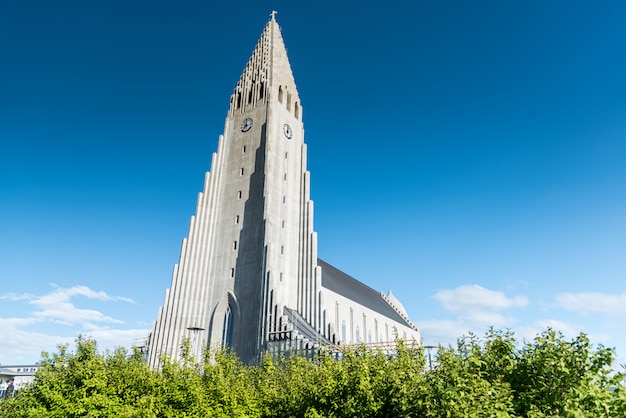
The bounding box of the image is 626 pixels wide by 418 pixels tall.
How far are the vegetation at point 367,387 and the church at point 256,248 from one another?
1570 centimetres

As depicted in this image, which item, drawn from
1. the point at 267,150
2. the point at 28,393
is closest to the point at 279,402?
the point at 28,393

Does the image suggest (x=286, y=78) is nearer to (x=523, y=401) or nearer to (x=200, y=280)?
(x=200, y=280)

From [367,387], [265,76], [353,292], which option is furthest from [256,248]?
[367,387]

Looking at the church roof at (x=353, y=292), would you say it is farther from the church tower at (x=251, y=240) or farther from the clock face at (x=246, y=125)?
the clock face at (x=246, y=125)

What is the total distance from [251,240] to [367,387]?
120ft

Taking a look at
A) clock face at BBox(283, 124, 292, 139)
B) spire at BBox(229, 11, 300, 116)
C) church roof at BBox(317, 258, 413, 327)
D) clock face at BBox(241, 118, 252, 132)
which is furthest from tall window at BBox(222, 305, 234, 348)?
spire at BBox(229, 11, 300, 116)

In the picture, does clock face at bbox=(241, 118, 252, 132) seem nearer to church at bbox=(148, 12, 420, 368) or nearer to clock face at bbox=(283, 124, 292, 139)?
church at bbox=(148, 12, 420, 368)


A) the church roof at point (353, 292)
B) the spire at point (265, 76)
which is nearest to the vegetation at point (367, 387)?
the church roof at point (353, 292)

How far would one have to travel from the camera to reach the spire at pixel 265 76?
6181 cm

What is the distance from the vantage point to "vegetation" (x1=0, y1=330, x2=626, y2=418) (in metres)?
13.0

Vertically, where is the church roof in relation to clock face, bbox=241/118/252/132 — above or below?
below

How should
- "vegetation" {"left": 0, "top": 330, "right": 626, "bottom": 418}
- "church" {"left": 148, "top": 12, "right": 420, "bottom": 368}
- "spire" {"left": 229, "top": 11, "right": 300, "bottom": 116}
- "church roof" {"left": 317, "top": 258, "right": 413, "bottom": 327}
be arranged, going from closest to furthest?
"vegetation" {"left": 0, "top": 330, "right": 626, "bottom": 418}, "church" {"left": 148, "top": 12, "right": 420, "bottom": 368}, "spire" {"left": 229, "top": 11, "right": 300, "bottom": 116}, "church roof" {"left": 317, "top": 258, "right": 413, "bottom": 327}

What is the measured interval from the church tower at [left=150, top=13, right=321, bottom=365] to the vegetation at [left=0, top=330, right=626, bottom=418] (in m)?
17.4

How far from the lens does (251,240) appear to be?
52.2 meters
